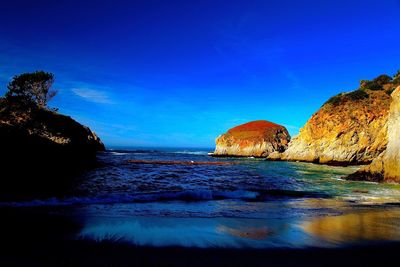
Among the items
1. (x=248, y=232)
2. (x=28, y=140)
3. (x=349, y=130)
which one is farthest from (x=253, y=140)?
(x=248, y=232)

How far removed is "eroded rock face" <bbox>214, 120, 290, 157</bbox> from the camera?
3351 inches

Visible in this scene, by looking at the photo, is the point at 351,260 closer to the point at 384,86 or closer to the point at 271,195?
the point at 271,195

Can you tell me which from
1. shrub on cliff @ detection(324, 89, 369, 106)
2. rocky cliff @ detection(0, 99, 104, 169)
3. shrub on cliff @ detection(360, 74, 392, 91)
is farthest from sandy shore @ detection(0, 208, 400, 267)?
shrub on cliff @ detection(360, 74, 392, 91)

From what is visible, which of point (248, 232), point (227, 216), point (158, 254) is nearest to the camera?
point (158, 254)

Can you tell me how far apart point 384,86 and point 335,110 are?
10548 mm

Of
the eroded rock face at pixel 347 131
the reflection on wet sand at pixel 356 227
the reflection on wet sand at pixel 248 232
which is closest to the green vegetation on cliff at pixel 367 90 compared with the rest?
the eroded rock face at pixel 347 131

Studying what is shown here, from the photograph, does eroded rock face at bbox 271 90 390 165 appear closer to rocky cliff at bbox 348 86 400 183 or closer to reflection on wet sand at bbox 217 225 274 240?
rocky cliff at bbox 348 86 400 183

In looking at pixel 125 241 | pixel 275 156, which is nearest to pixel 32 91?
pixel 275 156

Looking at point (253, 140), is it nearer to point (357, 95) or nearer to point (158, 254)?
point (357, 95)

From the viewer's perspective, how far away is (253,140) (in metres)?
87.2

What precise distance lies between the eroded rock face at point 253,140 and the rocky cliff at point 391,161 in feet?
202

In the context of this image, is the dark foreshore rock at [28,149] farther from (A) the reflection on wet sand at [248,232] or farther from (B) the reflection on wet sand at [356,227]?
(B) the reflection on wet sand at [356,227]

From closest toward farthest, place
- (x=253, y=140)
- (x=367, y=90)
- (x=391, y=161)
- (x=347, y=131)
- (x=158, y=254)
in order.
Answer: (x=158, y=254) < (x=391, y=161) < (x=347, y=131) < (x=367, y=90) < (x=253, y=140)

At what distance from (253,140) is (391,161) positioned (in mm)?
66718
